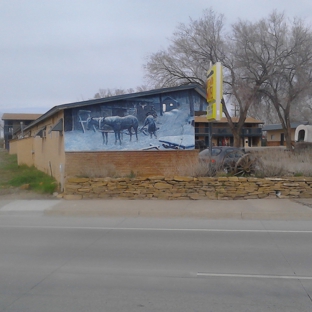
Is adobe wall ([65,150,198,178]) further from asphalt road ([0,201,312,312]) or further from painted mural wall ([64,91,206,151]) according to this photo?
asphalt road ([0,201,312,312])

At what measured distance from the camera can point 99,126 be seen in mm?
17734

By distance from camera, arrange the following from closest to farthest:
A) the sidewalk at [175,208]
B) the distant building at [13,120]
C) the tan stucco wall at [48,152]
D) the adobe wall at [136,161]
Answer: the sidewalk at [175,208], the adobe wall at [136,161], the tan stucco wall at [48,152], the distant building at [13,120]

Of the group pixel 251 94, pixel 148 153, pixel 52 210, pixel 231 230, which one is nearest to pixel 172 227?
pixel 231 230

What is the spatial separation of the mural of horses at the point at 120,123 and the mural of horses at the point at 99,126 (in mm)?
118

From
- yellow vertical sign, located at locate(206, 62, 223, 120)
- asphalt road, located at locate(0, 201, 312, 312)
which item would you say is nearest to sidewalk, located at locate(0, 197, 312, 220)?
asphalt road, located at locate(0, 201, 312, 312)

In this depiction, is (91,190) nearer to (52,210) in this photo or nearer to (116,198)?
(116,198)

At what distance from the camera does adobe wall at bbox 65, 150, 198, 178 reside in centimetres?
1711

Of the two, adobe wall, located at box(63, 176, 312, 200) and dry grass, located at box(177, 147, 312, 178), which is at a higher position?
dry grass, located at box(177, 147, 312, 178)

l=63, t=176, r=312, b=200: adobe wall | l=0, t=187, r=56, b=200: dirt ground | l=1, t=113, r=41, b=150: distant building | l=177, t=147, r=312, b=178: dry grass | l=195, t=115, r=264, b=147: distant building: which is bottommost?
l=0, t=187, r=56, b=200: dirt ground

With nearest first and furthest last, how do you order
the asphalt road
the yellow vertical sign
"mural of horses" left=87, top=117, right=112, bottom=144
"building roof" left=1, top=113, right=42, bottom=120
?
the asphalt road → the yellow vertical sign → "mural of horses" left=87, top=117, right=112, bottom=144 → "building roof" left=1, top=113, right=42, bottom=120

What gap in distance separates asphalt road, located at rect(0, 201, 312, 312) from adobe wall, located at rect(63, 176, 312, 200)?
2.71 m

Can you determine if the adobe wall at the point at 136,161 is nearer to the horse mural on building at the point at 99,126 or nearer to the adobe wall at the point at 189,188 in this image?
the horse mural on building at the point at 99,126

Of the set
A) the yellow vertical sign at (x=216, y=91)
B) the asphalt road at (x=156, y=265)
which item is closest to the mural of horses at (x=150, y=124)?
the yellow vertical sign at (x=216, y=91)

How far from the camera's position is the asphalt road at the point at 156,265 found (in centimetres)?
541
